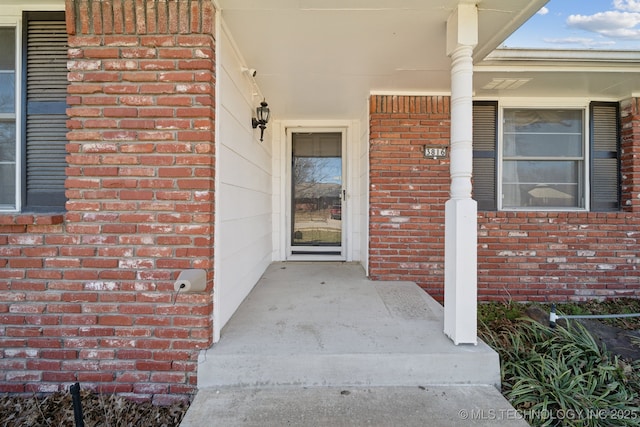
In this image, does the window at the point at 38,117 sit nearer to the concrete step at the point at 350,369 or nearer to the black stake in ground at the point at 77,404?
the black stake in ground at the point at 77,404

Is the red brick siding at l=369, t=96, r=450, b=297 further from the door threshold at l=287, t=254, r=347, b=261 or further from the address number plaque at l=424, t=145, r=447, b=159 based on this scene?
the door threshold at l=287, t=254, r=347, b=261

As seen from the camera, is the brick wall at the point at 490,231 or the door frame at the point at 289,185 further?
the door frame at the point at 289,185

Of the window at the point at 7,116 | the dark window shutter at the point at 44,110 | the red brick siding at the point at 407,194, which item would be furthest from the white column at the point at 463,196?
the window at the point at 7,116

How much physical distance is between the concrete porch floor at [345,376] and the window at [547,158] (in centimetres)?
236

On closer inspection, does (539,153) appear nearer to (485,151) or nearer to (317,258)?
(485,151)

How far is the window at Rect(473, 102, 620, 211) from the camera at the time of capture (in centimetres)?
395

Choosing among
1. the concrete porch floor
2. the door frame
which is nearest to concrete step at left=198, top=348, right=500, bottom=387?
the concrete porch floor

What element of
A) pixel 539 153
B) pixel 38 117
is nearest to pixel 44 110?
pixel 38 117

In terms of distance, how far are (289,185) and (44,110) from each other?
314 centimetres

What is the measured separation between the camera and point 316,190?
508cm

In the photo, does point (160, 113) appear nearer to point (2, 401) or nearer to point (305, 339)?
point (305, 339)

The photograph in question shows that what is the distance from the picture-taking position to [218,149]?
2182mm

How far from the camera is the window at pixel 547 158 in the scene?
3947 millimetres

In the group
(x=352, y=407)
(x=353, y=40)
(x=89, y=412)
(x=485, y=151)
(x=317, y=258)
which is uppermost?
(x=353, y=40)
